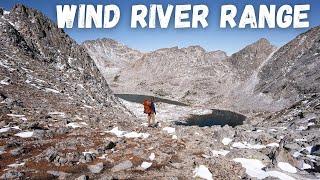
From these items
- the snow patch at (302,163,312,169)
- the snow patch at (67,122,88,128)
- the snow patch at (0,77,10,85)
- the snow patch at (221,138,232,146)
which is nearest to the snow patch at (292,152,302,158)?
the snow patch at (302,163,312,169)

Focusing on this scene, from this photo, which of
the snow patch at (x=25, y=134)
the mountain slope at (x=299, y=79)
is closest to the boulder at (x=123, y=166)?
the snow patch at (x=25, y=134)

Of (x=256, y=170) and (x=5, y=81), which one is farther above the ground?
(x=5, y=81)

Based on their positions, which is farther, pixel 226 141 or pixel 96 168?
pixel 226 141

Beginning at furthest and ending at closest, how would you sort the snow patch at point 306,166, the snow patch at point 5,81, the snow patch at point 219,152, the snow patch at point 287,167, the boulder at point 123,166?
1. the snow patch at point 5,81
2. the snow patch at point 219,152
3. the snow patch at point 306,166
4. the snow patch at point 287,167
5. the boulder at point 123,166

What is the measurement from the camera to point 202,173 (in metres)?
25.1

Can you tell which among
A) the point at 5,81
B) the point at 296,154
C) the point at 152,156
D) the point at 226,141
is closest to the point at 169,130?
the point at 226,141

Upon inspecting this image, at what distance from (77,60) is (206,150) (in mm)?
60321

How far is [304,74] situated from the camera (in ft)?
565

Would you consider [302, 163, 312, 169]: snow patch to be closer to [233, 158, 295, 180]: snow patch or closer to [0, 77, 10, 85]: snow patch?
[233, 158, 295, 180]: snow patch

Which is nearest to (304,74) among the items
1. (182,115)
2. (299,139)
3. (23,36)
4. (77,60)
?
(182,115)

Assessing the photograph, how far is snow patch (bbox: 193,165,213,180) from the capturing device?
2469 cm

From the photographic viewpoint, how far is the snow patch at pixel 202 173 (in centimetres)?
2469

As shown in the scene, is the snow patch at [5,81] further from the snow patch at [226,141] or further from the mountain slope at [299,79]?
the mountain slope at [299,79]

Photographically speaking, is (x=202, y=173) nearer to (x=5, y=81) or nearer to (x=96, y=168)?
(x=96, y=168)
